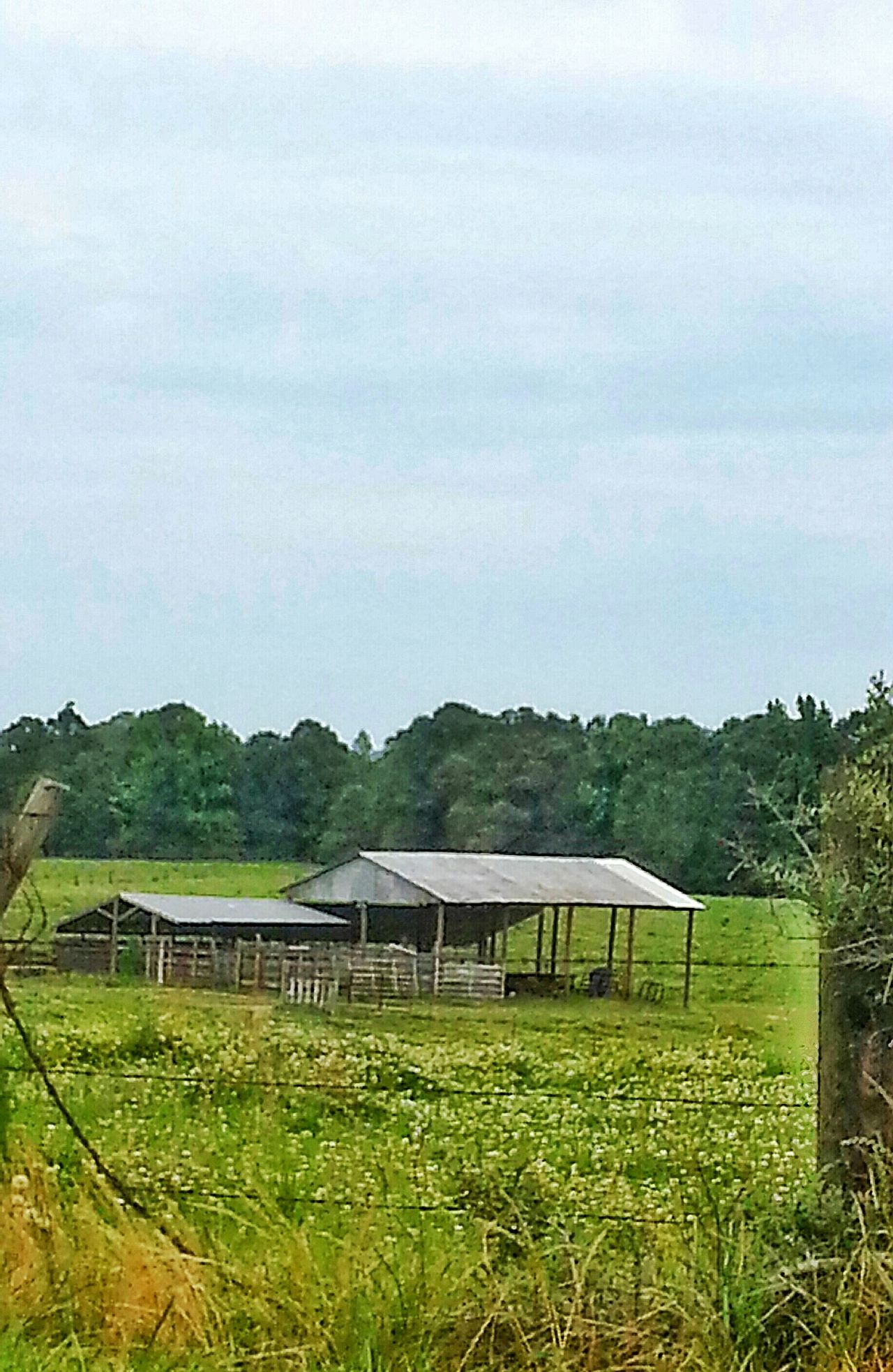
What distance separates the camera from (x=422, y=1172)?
4953 millimetres

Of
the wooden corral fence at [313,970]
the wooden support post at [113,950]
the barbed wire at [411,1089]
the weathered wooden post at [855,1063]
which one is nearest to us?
the weathered wooden post at [855,1063]

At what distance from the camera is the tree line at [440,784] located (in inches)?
199

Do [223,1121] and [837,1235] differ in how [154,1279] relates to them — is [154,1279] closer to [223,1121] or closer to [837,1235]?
[223,1121]

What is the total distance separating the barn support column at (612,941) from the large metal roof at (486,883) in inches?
1.2

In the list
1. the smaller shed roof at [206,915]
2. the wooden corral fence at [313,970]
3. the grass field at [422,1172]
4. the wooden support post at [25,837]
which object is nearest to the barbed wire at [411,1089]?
the grass field at [422,1172]

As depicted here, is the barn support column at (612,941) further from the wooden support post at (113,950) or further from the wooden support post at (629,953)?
the wooden support post at (113,950)

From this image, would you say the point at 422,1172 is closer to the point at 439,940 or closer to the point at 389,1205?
the point at 389,1205

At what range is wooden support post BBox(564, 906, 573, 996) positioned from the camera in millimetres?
5094

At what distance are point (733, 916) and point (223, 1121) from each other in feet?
4.84

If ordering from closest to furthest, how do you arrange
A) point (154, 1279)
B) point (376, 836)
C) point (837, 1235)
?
point (837, 1235)
point (154, 1279)
point (376, 836)

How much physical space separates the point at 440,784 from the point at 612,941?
0.71 m

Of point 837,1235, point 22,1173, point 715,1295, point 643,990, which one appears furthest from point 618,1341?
point 22,1173

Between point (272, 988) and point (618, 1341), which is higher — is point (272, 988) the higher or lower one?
the higher one

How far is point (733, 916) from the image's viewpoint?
494 cm
